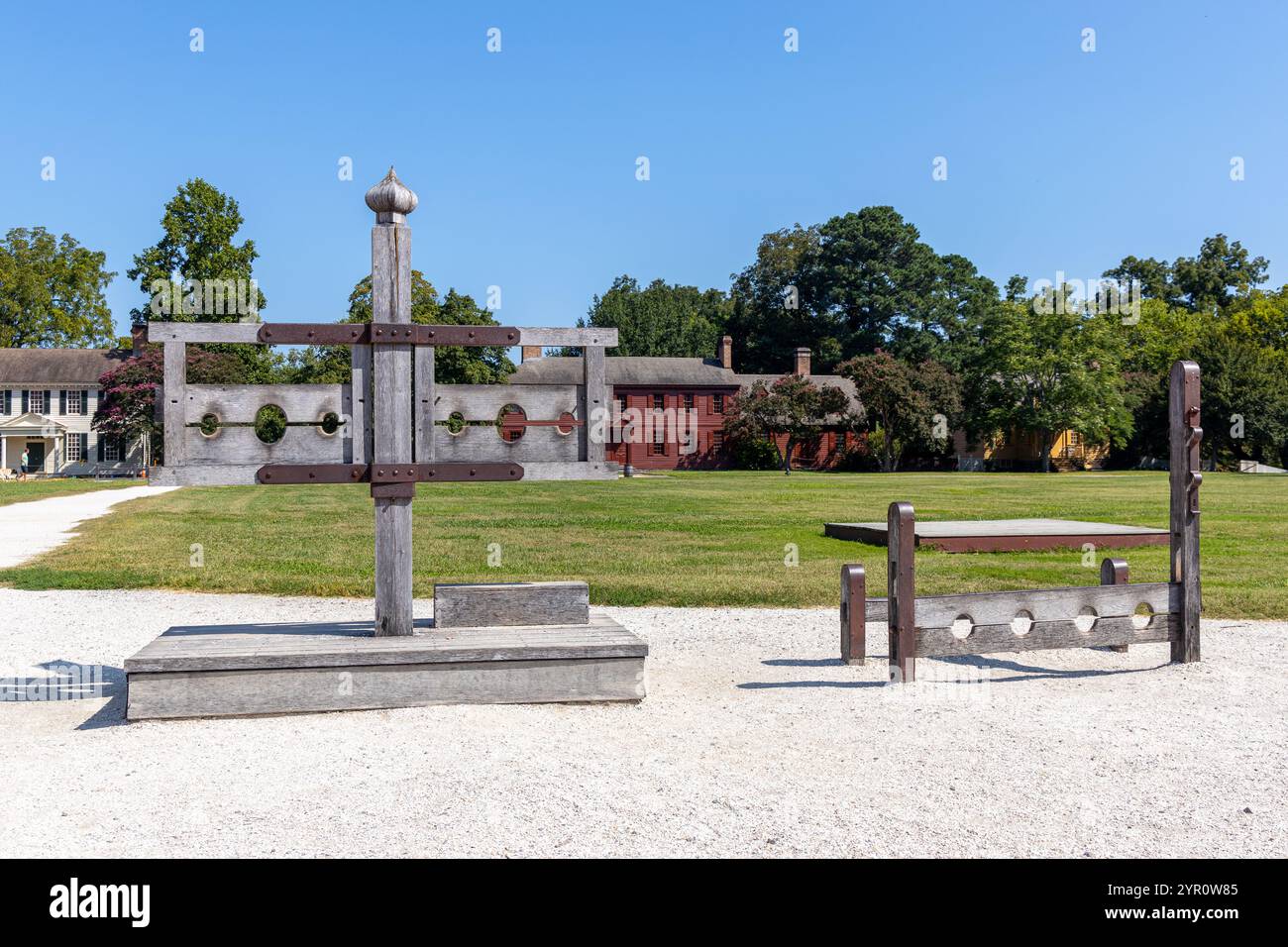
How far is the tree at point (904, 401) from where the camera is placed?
65.9m

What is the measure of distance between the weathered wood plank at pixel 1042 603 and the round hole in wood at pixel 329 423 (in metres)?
4.03

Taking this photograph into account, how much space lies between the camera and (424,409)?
704cm

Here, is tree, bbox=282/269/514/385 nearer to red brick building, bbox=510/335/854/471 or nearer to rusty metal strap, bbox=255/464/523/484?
red brick building, bbox=510/335/854/471

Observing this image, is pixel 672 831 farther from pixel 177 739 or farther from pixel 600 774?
pixel 177 739

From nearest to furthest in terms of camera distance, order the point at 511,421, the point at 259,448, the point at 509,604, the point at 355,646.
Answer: the point at 355,646 < the point at 259,448 < the point at 511,421 < the point at 509,604

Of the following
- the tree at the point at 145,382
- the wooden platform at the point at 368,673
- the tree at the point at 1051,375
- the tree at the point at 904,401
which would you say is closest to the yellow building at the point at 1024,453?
the tree at the point at 1051,375

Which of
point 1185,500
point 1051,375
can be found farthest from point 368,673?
point 1051,375

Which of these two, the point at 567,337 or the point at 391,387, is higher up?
the point at 567,337

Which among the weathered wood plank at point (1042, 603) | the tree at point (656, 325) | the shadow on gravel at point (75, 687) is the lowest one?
the shadow on gravel at point (75, 687)

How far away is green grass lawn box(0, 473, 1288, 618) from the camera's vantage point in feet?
41.2

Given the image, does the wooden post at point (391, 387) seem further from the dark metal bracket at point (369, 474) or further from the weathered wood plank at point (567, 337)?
the weathered wood plank at point (567, 337)

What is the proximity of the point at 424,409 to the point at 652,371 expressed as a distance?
7116 centimetres

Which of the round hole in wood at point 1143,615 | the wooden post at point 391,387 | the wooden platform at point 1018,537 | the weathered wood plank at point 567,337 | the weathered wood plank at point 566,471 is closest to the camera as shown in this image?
the wooden post at point 391,387

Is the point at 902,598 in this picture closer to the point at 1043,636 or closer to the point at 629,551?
the point at 1043,636
